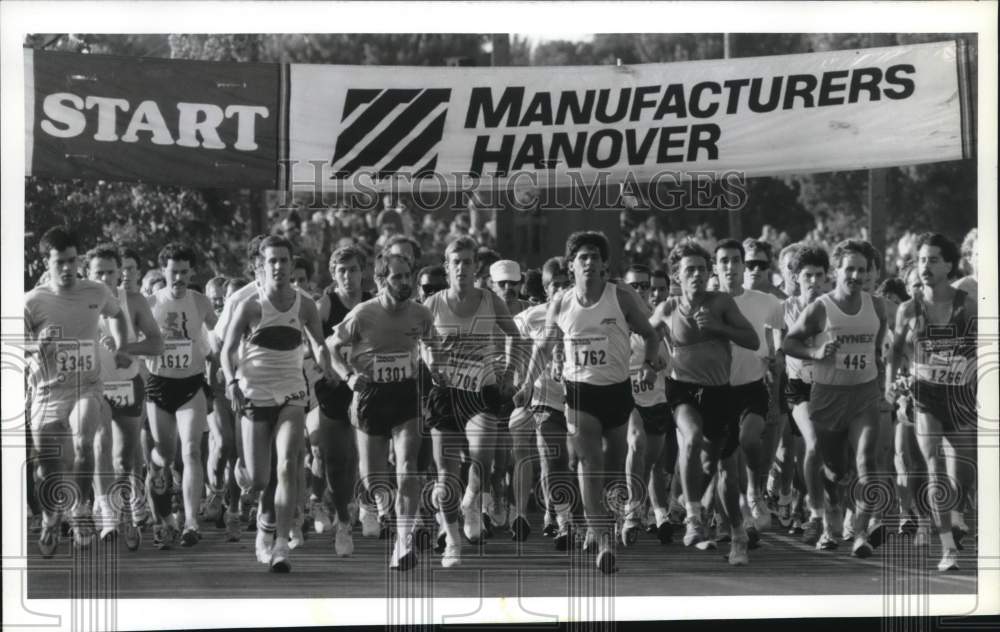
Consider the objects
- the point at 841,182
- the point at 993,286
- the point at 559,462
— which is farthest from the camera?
A: the point at 841,182

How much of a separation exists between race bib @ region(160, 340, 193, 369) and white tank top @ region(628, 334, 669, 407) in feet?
9.19

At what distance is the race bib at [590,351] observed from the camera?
8.49 m

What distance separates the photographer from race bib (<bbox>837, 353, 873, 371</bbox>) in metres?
8.81

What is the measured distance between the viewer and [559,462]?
9180 mm

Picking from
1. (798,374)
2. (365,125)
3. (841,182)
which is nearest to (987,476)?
(798,374)

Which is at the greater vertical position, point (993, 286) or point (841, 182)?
point (841, 182)

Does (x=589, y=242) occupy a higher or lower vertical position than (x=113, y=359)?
higher

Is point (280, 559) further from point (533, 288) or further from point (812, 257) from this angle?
point (812, 257)

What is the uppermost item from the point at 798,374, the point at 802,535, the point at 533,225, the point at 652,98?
the point at 652,98

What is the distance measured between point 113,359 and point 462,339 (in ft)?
7.02

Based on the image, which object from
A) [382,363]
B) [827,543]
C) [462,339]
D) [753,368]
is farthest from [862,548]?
[382,363]

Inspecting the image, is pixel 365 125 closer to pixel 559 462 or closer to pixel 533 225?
pixel 533 225

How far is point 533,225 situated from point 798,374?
197 centimetres

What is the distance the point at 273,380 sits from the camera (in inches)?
335
